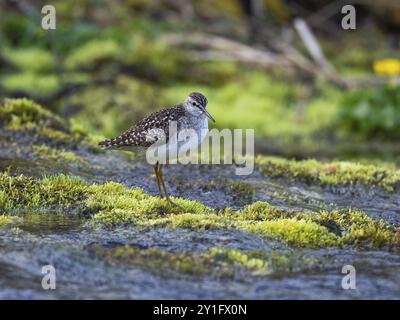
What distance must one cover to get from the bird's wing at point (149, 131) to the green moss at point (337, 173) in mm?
2402

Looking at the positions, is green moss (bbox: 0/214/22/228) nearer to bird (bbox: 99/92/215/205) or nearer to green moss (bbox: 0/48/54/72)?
bird (bbox: 99/92/215/205)

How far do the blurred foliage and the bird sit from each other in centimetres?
Answer: 908

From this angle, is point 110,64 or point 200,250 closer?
point 200,250

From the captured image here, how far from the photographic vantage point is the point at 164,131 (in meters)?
9.66

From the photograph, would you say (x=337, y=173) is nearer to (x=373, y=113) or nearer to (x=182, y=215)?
(x=182, y=215)

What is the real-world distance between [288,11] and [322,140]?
296 inches

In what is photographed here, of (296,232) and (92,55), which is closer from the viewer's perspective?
(296,232)

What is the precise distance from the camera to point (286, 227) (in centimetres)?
860

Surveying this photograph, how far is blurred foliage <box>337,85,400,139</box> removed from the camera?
1841 cm

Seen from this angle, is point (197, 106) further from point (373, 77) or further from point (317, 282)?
point (373, 77)

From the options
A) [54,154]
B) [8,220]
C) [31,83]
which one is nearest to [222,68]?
[31,83]

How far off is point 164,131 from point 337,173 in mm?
3274

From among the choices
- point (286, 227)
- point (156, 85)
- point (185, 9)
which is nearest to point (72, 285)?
point (286, 227)
